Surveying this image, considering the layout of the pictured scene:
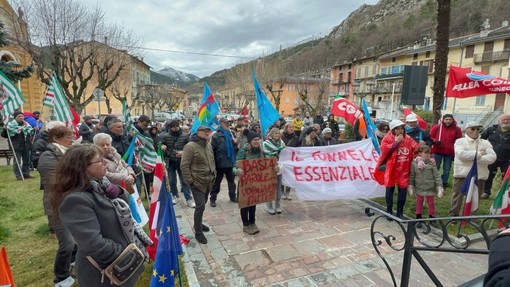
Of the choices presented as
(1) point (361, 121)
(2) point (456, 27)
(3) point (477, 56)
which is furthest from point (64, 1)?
(2) point (456, 27)

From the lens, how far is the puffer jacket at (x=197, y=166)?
431 cm

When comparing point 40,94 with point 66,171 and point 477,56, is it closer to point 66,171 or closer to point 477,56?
point 66,171

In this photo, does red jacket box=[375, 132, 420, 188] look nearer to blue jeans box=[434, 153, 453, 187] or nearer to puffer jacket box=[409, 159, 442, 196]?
puffer jacket box=[409, 159, 442, 196]

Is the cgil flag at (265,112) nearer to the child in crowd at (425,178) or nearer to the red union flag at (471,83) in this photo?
the child in crowd at (425,178)

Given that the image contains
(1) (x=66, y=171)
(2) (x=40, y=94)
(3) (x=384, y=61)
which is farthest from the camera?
(3) (x=384, y=61)

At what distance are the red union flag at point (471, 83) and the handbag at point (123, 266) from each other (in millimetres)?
6877

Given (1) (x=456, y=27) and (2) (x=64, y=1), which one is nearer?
(2) (x=64, y=1)

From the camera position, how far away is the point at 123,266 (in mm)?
2008

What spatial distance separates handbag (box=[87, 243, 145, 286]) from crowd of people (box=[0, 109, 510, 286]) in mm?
47

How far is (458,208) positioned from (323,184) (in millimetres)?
2383

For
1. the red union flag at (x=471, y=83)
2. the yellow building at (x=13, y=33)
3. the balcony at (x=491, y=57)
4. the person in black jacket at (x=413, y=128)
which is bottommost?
the person in black jacket at (x=413, y=128)

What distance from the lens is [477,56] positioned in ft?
126

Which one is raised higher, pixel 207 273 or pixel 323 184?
pixel 323 184

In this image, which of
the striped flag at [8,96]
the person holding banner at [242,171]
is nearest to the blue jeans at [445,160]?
the person holding banner at [242,171]
